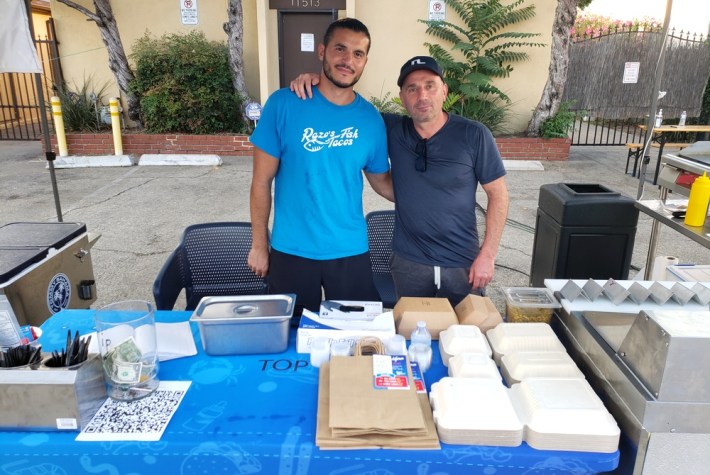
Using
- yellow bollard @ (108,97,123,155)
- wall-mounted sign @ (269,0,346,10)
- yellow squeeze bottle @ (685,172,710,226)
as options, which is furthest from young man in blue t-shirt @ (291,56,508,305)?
wall-mounted sign @ (269,0,346,10)

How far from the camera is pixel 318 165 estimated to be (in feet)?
7.75

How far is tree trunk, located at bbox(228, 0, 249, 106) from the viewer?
8695 mm

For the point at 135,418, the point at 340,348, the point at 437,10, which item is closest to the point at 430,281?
the point at 340,348

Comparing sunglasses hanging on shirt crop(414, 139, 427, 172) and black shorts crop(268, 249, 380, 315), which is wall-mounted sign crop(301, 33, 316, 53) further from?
black shorts crop(268, 249, 380, 315)

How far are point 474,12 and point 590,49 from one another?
3485 millimetres

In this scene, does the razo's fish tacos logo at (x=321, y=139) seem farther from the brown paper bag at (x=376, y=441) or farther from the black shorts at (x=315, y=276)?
the brown paper bag at (x=376, y=441)

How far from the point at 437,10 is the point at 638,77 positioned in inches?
191

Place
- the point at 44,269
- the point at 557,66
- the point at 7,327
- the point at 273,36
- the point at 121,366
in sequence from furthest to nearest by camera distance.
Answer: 1. the point at 273,36
2. the point at 557,66
3. the point at 44,269
4. the point at 7,327
5. the point at 121,366

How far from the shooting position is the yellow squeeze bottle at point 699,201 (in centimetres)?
290

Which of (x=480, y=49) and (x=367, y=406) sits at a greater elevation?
(x=480, y=49)

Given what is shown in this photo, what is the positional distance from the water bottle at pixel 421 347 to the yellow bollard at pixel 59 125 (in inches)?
340

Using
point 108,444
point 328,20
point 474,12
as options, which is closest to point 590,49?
point 474,12

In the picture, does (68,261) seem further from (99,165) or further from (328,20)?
(328,20)

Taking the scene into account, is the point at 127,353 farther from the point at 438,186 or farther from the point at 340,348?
the point at 438,186
